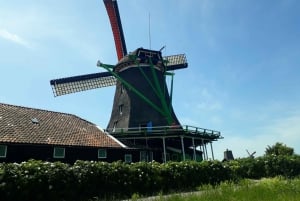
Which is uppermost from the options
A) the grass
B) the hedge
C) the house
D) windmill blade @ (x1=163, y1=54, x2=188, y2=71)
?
windmill blade @ (x1=163, y1=54, x2=188, y2=71)

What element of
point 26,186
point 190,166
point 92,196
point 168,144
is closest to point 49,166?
point 26,186

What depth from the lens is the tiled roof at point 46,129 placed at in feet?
76.4

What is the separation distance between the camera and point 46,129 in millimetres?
26109

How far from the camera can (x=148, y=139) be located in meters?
A: 32.7

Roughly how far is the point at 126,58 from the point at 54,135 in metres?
13.9

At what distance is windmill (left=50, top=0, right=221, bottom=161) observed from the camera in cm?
3291

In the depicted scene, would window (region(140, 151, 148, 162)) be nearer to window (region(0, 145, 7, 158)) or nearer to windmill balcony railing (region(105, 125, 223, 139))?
windmill balcony railing (region(105, 125, 223, 139))

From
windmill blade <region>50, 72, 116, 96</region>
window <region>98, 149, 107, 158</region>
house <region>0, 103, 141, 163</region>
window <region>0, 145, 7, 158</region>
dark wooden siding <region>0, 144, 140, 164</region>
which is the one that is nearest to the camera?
window <region>0, 145, 7, 158</region>

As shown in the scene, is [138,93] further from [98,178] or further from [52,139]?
[98,178]

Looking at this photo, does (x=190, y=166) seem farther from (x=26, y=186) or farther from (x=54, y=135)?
(x=54, y=135)

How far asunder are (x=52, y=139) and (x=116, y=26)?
19576 mm

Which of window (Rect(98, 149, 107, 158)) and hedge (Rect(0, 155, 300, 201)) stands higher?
window (Rect(98, 149, 107, 158))

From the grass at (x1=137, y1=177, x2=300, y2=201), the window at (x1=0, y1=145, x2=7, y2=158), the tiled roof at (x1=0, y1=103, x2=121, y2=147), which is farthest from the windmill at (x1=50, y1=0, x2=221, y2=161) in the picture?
the grass at (x1=137, y1=177, x2=300, y2=201)

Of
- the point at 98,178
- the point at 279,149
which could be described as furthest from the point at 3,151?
the point at 279,149
